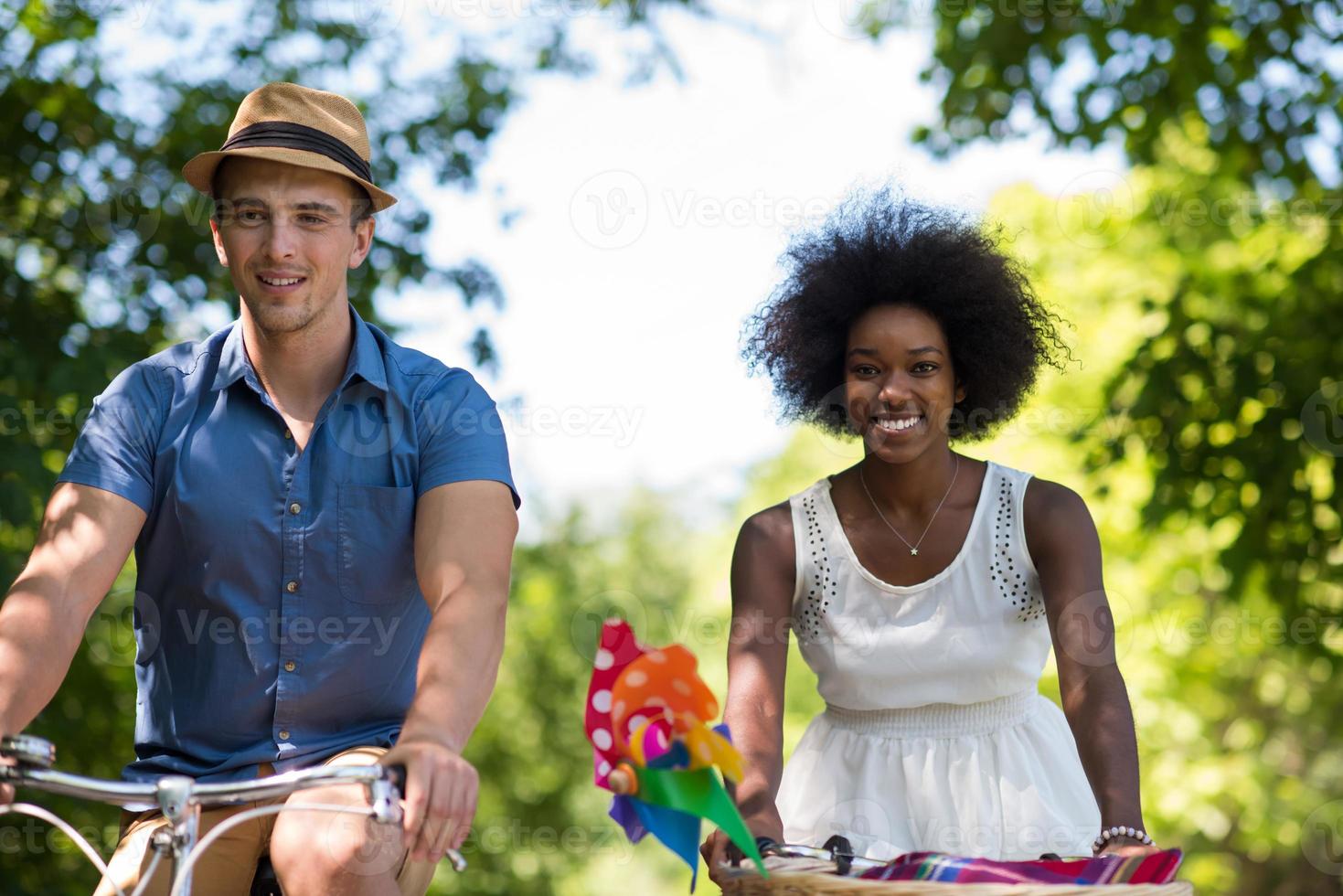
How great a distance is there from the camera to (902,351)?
11.8 feet

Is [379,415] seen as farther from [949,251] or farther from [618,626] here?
[949,251]

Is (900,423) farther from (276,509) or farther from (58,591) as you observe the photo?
(58,591)

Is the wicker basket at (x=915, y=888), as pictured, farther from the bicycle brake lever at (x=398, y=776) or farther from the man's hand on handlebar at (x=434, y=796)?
the bicycle brake lever at (x=398, y=776)

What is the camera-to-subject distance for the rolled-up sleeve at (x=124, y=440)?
114 inches

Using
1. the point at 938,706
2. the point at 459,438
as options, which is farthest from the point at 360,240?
the point at 938,706

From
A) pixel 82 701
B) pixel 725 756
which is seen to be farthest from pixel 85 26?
pixel 725 756

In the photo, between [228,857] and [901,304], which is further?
[901,304]

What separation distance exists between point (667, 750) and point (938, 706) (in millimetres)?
1515

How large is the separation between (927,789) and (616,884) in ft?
90.6

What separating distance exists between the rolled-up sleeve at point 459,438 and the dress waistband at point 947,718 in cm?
114

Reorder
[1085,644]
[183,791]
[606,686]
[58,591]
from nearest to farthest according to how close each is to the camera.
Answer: [183,791]
[606,686]
[58,591]
[1085,644]

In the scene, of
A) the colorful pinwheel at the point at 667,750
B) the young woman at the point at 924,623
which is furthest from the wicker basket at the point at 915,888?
the young woman at the point at 924,623

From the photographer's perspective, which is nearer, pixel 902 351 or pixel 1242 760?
pixel 902 351

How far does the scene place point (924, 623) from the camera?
139 inches
